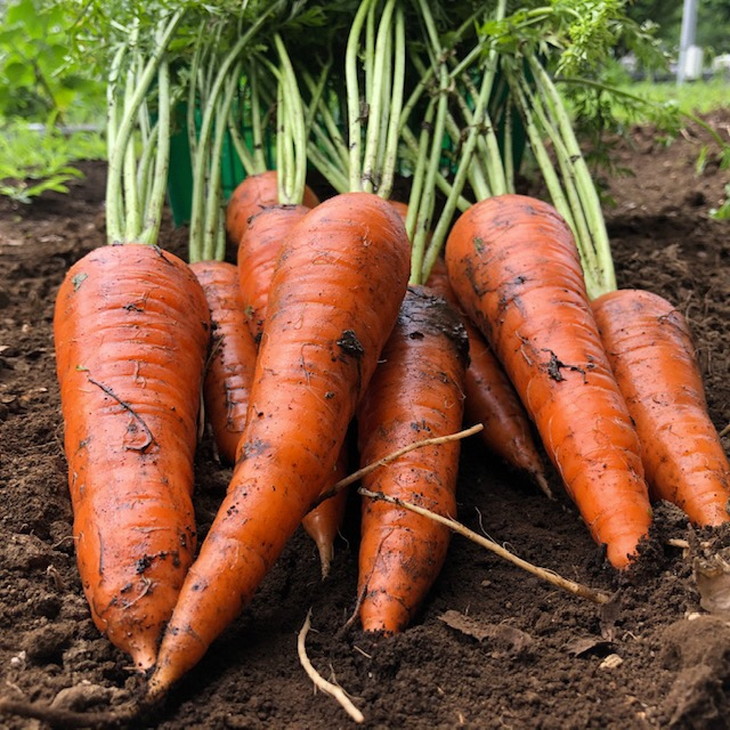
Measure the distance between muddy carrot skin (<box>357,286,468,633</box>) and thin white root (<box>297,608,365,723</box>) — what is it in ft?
0.43

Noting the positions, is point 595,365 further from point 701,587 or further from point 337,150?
point 337,150

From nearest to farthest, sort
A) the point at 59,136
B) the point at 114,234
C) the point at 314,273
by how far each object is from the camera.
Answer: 1. the point at 314,273
2. the point at 114,234
3. the point at 59,136

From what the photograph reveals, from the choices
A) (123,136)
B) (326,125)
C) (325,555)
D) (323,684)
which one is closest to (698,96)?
(326,125)

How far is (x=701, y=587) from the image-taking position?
4.37ft

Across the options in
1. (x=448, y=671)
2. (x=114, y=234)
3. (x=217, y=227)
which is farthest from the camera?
(x=217, y=227)

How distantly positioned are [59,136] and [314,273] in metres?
4.64

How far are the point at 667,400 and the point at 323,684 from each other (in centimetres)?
113

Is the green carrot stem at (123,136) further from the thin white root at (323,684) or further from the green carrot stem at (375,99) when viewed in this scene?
the thin white root at (323,684)

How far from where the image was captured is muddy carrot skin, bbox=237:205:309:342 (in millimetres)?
2084

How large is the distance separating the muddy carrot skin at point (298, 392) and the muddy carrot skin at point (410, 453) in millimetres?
98

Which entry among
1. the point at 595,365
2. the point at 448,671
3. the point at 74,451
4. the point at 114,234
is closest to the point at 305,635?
the point at 448,671

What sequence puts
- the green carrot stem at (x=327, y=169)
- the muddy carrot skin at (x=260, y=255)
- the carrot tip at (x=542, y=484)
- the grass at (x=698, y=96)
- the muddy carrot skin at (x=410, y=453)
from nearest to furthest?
1. the muddy carrot skin at (x=410, y=453)
2. the carrot tip at (x=542, y=484)
3. the muddy carrot skin at (x=260, y=255)
4. the green carrot stem at (x=327, y=169)
5. the grass at (x=698, y=96)

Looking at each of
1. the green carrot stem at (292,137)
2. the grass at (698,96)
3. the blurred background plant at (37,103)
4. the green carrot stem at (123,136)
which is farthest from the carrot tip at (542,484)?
the grass at (698,96)

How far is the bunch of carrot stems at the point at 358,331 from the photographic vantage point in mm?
1494
